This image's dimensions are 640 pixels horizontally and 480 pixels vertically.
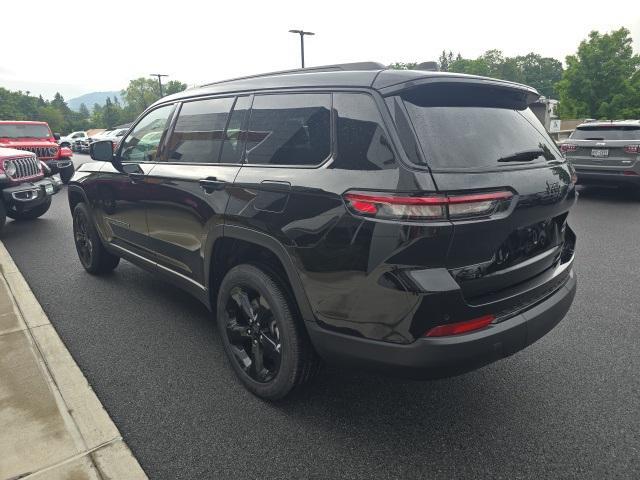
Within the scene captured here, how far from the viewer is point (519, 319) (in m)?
2.26

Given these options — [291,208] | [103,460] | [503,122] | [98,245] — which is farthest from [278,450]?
[98,245]

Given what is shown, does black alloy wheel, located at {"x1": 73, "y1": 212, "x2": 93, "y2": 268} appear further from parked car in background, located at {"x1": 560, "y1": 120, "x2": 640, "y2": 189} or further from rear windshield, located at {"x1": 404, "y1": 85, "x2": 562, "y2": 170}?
parked car in background, located at {"x1": 560, "y1": 120, "x2": 640, "y2": 189}

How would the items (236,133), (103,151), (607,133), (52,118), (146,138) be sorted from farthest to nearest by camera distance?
1. (52,118)
2. (607,133)
3. (103,151)
4. (146,138)
5. (236,133)

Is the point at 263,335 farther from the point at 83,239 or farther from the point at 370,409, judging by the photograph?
the point at 83,239

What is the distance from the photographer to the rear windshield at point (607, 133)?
8.87m

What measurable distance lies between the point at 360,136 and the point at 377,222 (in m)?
0.44

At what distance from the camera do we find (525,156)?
2416 mm

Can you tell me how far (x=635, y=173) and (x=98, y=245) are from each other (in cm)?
910

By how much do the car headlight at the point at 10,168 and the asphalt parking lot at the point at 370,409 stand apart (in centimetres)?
444

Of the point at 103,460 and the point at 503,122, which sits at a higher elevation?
the point at 503,122

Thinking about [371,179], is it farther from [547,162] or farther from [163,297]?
[163,297]

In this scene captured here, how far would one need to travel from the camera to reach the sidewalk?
2.21m

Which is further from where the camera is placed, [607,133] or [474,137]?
[607,133]

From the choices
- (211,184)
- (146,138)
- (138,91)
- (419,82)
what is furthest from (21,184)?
(138,91)
